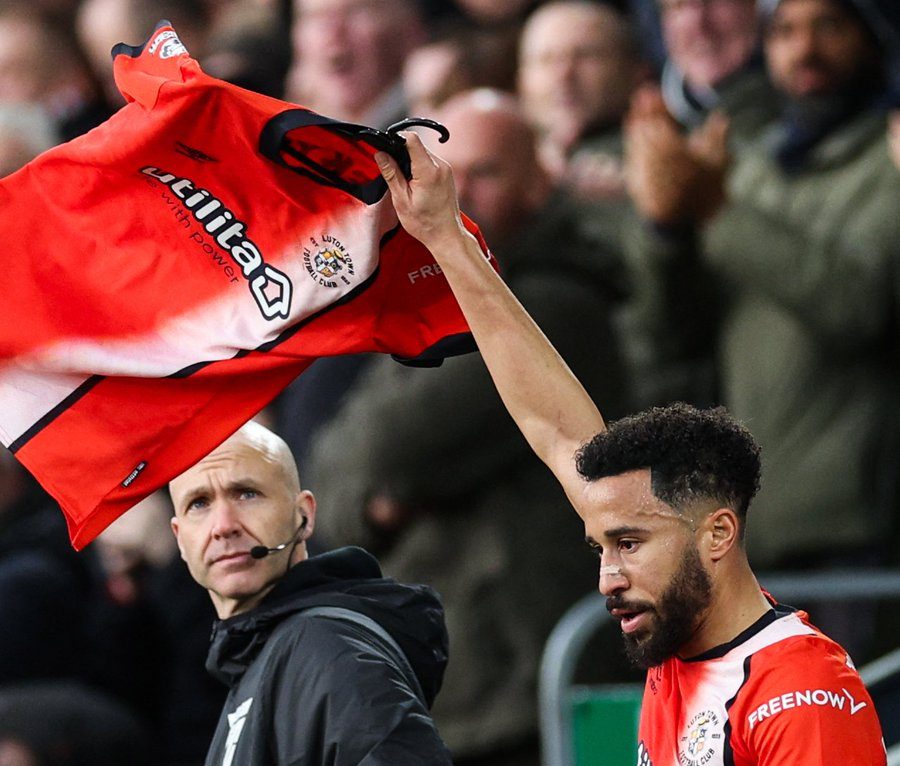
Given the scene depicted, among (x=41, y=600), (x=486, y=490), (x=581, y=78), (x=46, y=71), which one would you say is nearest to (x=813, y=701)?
(x=486, y=490)

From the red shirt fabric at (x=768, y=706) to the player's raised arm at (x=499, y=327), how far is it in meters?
0.45

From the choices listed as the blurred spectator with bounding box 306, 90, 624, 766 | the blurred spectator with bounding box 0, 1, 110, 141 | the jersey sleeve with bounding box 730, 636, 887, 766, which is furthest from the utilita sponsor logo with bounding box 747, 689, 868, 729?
the blurred spectator with bounding box 0, 1, 110, 141

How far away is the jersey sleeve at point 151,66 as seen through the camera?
3.17m

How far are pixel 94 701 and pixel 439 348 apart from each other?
3.48 meters

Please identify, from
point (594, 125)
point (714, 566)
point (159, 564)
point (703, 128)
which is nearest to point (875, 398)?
point (703, 128)

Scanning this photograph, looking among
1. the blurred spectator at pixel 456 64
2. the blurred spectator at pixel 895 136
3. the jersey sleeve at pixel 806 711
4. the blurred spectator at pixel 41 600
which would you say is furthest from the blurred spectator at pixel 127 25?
the jersey sleeve at pixel 806 711

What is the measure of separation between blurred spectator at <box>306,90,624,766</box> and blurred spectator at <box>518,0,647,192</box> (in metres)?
0.81

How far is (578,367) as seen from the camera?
5566 mm

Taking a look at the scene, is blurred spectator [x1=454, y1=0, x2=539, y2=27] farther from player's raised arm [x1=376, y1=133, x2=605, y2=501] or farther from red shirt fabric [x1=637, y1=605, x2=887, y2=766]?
red shirt fabric [x1=637, y1=605, x2=887, y2=766]

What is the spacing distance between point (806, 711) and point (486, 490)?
3340 millimetres

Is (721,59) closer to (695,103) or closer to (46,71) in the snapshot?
(695,103)

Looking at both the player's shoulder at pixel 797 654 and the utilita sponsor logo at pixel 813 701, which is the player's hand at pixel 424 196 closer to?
the player's shoulder at pixel 797 654

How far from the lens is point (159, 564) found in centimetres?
664

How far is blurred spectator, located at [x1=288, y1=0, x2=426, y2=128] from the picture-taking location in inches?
275
